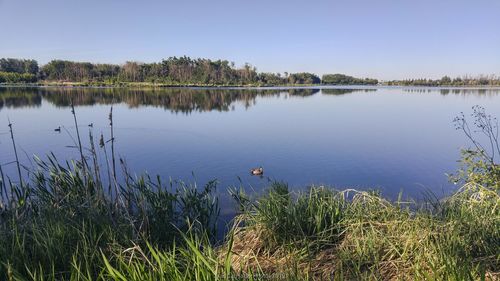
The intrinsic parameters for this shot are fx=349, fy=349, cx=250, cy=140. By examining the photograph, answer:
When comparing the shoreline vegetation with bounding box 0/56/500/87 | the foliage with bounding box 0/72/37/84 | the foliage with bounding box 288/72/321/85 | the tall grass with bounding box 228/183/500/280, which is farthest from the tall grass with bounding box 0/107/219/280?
the foliage with bounding box 288/72/321/85

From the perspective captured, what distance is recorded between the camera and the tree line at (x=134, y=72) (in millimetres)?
104562

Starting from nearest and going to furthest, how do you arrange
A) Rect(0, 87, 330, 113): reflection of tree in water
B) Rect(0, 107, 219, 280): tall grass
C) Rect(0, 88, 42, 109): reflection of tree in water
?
1. Rect(0, 107, 219, 280): tall grass
2. Rect(0, 88, 42, 109): reflection of tree in water
3. Rect(0, 87, 330, 113): reflection of tree in water

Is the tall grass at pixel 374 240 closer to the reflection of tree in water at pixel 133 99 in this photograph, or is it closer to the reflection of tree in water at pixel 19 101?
the reflection of tree in water at pixel 133 99

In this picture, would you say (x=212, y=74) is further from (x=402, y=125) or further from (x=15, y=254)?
(x=15, y=254)

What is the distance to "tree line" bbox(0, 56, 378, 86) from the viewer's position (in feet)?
343

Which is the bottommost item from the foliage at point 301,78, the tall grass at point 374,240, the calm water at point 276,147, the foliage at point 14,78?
the calm water at point 276,147

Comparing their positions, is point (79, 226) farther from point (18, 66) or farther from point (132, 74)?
point (18, 66)

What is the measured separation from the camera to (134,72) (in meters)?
106

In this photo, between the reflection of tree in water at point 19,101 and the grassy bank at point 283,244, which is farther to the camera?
the reflection of tree in water at point 19,101

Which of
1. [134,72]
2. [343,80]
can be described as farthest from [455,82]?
[134,72]

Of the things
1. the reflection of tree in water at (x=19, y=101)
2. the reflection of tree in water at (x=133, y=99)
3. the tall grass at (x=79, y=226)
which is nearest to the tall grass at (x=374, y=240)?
the tall grass at (x=79, y=226)

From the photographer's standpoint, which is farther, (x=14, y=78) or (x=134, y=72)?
(x=134, y=72)

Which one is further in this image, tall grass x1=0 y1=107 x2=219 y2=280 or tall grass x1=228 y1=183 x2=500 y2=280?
tall grass x1=0 y1=107 x2=219 y2=280

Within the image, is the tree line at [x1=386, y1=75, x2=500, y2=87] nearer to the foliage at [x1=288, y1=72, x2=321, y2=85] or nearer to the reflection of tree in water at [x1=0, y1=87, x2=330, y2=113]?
the foliage at [x1=288, y1=72, x2=321, y2=85]
